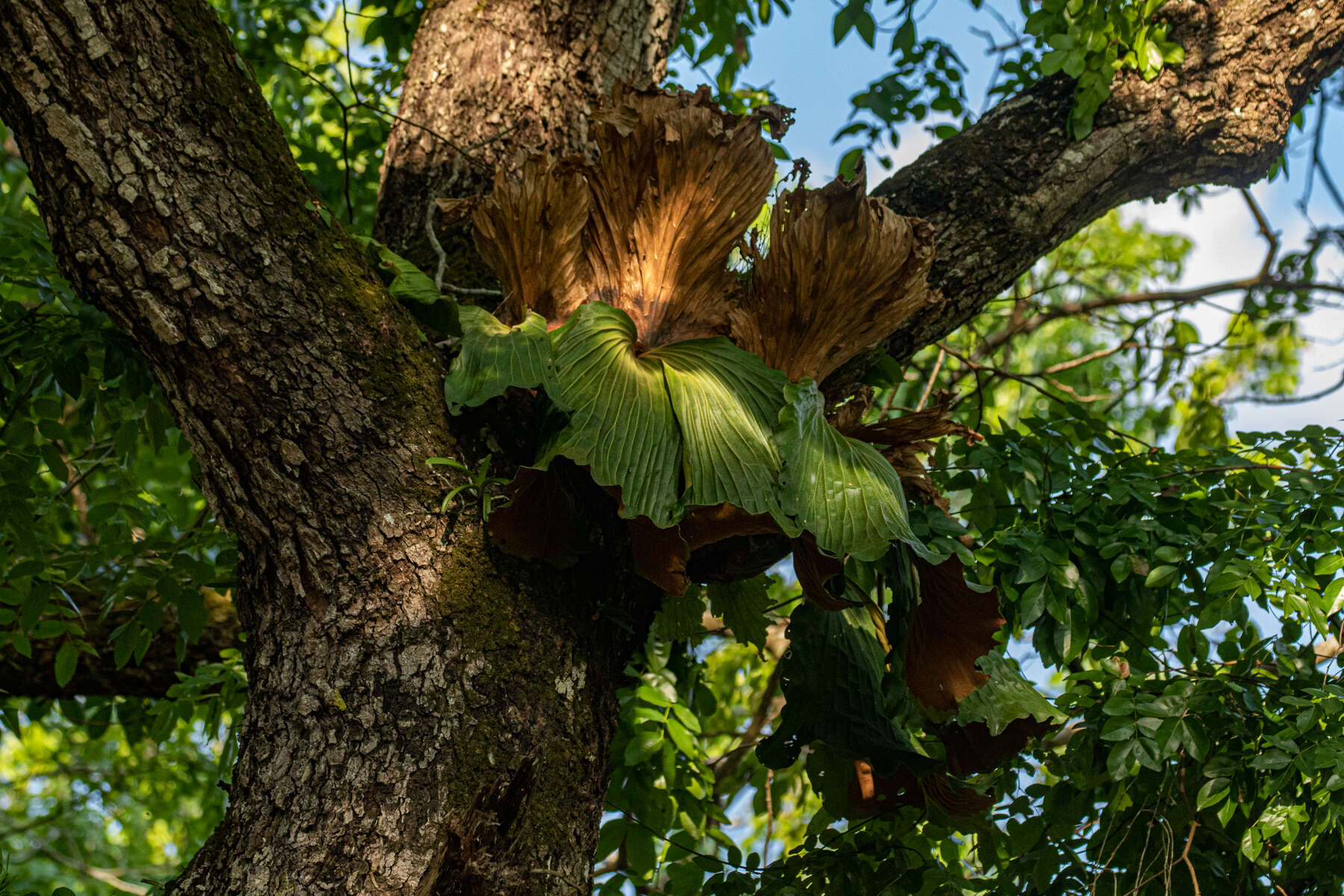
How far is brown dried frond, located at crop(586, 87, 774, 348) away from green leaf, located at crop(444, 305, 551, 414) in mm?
253

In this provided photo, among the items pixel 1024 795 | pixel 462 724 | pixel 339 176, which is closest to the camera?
pixel 462 724

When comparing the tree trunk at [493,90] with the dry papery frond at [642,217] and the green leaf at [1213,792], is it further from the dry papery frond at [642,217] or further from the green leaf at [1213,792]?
the green leaf at [1213,792]

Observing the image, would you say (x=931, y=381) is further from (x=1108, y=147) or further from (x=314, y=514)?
(x=314, y=514)

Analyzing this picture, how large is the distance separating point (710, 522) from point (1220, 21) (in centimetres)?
167

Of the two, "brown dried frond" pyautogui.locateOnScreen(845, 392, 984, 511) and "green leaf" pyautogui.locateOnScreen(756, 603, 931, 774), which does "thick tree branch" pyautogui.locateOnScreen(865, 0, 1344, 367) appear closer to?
"brown dried frond" pyautogui.locateOnScreen(845, 392, 984, 511)

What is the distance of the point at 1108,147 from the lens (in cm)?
216

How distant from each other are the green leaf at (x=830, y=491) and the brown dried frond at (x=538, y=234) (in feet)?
1.53

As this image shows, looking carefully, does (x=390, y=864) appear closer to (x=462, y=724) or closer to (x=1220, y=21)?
(x=462, y=724)

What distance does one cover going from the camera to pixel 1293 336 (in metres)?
4.52

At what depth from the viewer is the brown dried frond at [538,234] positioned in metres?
1.72

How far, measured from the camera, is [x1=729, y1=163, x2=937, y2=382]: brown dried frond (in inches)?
66.1

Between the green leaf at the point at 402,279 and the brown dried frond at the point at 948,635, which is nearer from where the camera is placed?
A: the brown dried frond at the point at 948,635

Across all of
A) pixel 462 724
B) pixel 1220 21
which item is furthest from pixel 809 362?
pixel 1220 21

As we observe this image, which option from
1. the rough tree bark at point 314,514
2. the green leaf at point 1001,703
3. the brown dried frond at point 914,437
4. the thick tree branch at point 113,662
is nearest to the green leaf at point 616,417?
the rough tree bark at point 314,514
